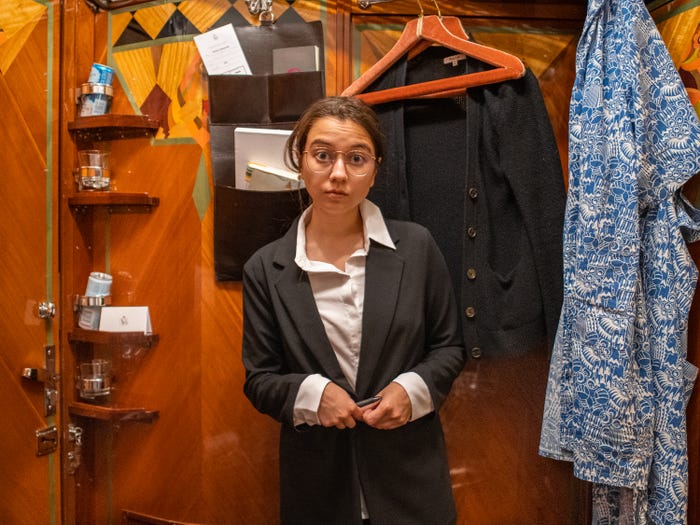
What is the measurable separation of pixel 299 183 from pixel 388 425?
0.75 meters

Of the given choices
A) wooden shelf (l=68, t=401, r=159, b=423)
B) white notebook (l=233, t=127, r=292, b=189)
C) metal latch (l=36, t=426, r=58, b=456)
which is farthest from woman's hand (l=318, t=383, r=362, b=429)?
metal latch (l=36, t=426, r=58, b=456)

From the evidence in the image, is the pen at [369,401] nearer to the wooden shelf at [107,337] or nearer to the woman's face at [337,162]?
the woman's face at [337,162]

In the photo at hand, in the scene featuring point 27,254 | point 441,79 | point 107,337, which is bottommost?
point 107,337

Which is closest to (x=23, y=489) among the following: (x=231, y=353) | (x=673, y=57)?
(x=231, y=353)

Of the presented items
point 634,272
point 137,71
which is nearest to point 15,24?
point 137,71

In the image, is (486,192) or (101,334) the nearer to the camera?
(486,192)

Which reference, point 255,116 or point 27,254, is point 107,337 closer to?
point 27,254

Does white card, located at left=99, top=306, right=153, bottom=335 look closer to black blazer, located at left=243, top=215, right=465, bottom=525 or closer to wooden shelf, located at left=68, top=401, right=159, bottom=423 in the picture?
wooden shelf, located at left=68, top=401, right=159, bottom=423

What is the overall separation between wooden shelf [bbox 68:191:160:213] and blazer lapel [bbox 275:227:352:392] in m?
0.69

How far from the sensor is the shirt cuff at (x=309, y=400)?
1.08m

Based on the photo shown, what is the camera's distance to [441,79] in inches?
56.3

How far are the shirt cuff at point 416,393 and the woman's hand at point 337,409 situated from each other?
0.11 m

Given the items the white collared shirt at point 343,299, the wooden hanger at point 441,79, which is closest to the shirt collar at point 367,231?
the white collared shirt at point 343,299

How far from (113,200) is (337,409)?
3.27ft
